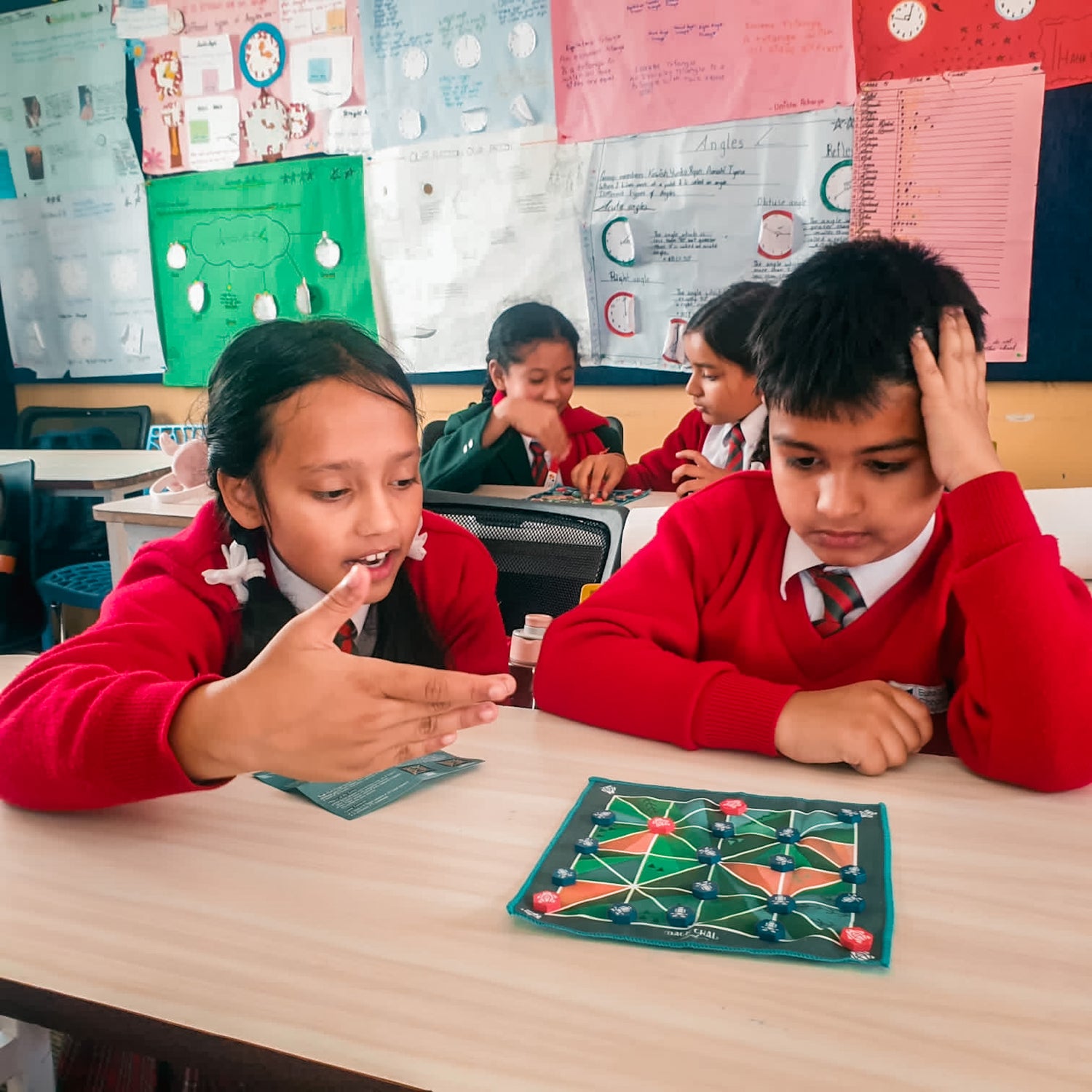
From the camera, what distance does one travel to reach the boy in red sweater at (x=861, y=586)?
0.84 meters

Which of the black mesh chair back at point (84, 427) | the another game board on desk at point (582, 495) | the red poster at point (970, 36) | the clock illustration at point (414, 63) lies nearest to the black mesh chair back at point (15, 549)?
the another game board on desk at point (582, 495)

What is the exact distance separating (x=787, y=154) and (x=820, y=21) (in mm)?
368

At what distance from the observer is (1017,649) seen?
848 mm

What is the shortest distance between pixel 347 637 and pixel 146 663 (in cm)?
29

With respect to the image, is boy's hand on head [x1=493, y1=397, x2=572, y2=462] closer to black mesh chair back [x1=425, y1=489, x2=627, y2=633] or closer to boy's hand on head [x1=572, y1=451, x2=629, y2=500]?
boy's hand on head [x1=572, y1=451, x2=629, y2=500]

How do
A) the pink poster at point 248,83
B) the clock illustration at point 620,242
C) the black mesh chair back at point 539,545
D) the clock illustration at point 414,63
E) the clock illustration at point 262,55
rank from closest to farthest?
the black mesh chair back at point 539,545 < the clock illustration at point 620,242 < the clock illustration at point 414,63 < the pink poster at point 248,83 < the clock illustration at point 262,55

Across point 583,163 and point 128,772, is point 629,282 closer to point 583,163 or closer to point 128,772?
point 583,163

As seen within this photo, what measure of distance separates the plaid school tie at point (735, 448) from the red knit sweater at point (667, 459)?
18cm

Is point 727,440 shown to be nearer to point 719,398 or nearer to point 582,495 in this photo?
point 719,398

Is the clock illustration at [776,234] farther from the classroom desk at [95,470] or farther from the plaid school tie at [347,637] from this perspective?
the plaid school tie at [347,637]

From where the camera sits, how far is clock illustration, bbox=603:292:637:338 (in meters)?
3.41

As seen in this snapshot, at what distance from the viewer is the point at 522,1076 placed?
0.47 meters

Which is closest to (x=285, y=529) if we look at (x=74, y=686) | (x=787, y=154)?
(x=74, y=686)

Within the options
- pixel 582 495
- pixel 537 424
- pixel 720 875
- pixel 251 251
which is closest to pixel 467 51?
pixel 251 251
